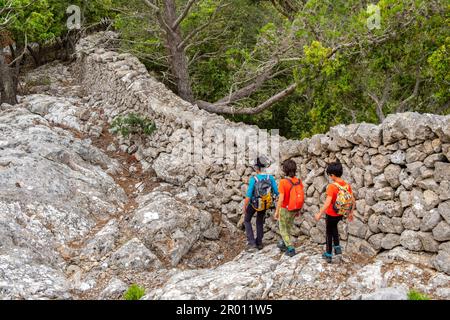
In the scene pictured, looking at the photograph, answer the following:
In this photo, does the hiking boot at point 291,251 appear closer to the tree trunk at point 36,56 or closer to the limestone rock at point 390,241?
the limestone rock at point 390,241

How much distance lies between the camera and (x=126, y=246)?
753 cm

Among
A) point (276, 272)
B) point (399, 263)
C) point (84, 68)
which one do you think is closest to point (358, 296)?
point (399, 263)

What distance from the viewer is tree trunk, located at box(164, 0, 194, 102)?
14664 mm

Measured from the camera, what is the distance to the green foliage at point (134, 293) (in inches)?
247

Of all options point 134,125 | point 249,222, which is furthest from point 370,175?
point 134,125

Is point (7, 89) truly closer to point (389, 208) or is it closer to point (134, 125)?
point (134, 125)

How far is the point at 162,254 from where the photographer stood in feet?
25.1

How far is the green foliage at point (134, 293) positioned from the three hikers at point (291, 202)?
6.98 feet

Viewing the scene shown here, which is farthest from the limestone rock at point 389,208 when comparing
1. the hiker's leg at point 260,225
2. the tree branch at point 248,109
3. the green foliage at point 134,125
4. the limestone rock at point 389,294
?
the tree branch at point 248,109

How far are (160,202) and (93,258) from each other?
5.94ft

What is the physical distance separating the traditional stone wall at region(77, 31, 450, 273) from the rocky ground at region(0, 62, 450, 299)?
24cm

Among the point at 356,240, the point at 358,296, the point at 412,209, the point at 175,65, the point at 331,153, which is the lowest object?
the point at 358,296

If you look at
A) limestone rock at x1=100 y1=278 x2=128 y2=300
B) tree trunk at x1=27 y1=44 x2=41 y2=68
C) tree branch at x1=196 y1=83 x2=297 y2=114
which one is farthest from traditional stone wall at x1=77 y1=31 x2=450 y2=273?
tree trunk at x1=27 y1=44 x2=41 y2=68

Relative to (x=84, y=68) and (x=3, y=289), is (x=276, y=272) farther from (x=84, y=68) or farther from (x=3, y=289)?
(x=84, y=68)
